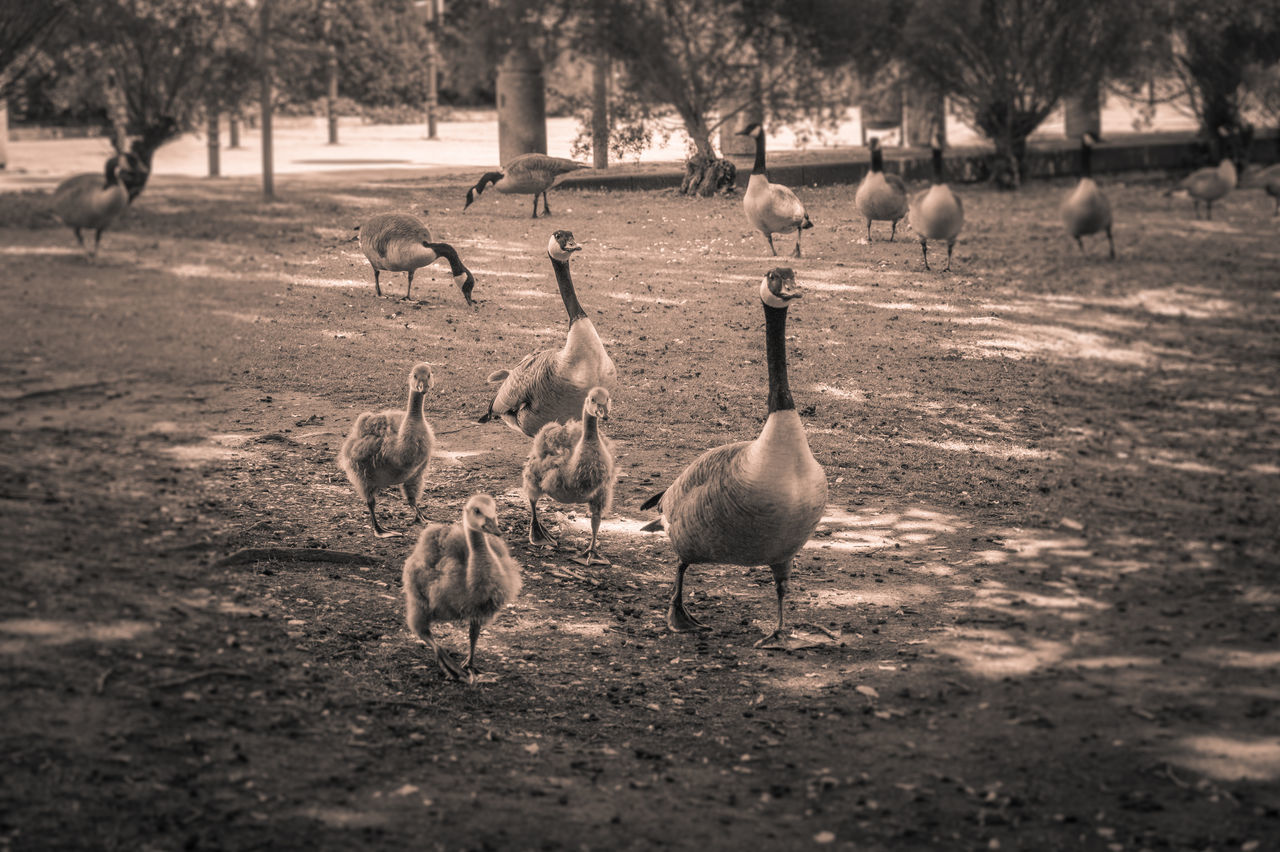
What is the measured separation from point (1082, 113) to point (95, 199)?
7185 millimetres

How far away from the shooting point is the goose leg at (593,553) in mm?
4957

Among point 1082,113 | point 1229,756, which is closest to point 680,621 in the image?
point 1229,756

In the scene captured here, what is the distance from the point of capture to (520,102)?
5.59 m

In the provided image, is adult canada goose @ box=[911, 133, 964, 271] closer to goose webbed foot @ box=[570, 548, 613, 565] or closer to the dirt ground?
the dirt ground

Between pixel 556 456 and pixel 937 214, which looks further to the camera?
pixel 937 214

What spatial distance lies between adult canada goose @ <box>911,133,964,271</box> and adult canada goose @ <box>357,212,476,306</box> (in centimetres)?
303

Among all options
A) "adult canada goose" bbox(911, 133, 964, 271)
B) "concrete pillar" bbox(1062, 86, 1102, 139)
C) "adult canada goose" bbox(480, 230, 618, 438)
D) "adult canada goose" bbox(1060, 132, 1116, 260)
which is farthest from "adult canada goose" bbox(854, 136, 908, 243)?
"adult canada goose" bbox(480, 230, 618, 438)

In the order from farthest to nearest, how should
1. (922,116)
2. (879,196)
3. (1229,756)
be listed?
(922,116) < (879,196) < (1229,756)

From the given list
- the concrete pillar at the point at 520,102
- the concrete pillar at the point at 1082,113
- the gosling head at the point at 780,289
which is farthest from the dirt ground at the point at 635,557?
the concrete pillar at the point at 1082,113

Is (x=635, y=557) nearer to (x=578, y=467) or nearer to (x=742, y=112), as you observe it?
(x=578, y=467)

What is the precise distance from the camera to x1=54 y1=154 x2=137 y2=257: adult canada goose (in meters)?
4.82

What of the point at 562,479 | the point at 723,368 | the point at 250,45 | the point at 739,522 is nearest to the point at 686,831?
the point at 739,522

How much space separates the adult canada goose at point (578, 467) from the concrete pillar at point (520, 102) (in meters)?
1.39

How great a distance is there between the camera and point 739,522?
13.8 ft
